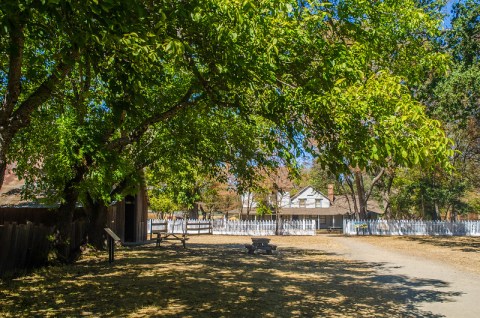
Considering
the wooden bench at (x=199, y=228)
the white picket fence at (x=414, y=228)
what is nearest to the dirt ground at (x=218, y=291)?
the white picket fence at (x=414, y=228)

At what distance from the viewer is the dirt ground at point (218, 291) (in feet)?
28.0

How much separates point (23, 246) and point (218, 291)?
6460 millimetres

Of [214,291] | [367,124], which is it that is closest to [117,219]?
[214,291]

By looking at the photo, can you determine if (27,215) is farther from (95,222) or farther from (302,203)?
(302,203)

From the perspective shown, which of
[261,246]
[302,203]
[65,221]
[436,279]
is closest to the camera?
[436,279]

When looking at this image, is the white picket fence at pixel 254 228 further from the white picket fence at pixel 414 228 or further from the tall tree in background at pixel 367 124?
the tall tree in background at pixel 367 124

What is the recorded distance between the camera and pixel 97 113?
1591cm

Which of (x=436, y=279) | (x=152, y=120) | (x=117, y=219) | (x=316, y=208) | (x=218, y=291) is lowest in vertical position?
(x=436, y=279)

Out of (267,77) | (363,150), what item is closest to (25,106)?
(267,77)

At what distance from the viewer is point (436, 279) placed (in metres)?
13.0

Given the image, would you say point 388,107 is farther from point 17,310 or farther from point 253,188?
point 253,188

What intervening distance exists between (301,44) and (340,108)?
6.90ft

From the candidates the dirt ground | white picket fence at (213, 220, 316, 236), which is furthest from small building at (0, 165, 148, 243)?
white picket fence at (213, 220, 316, 236)

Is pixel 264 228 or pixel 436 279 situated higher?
pixel 436 279
